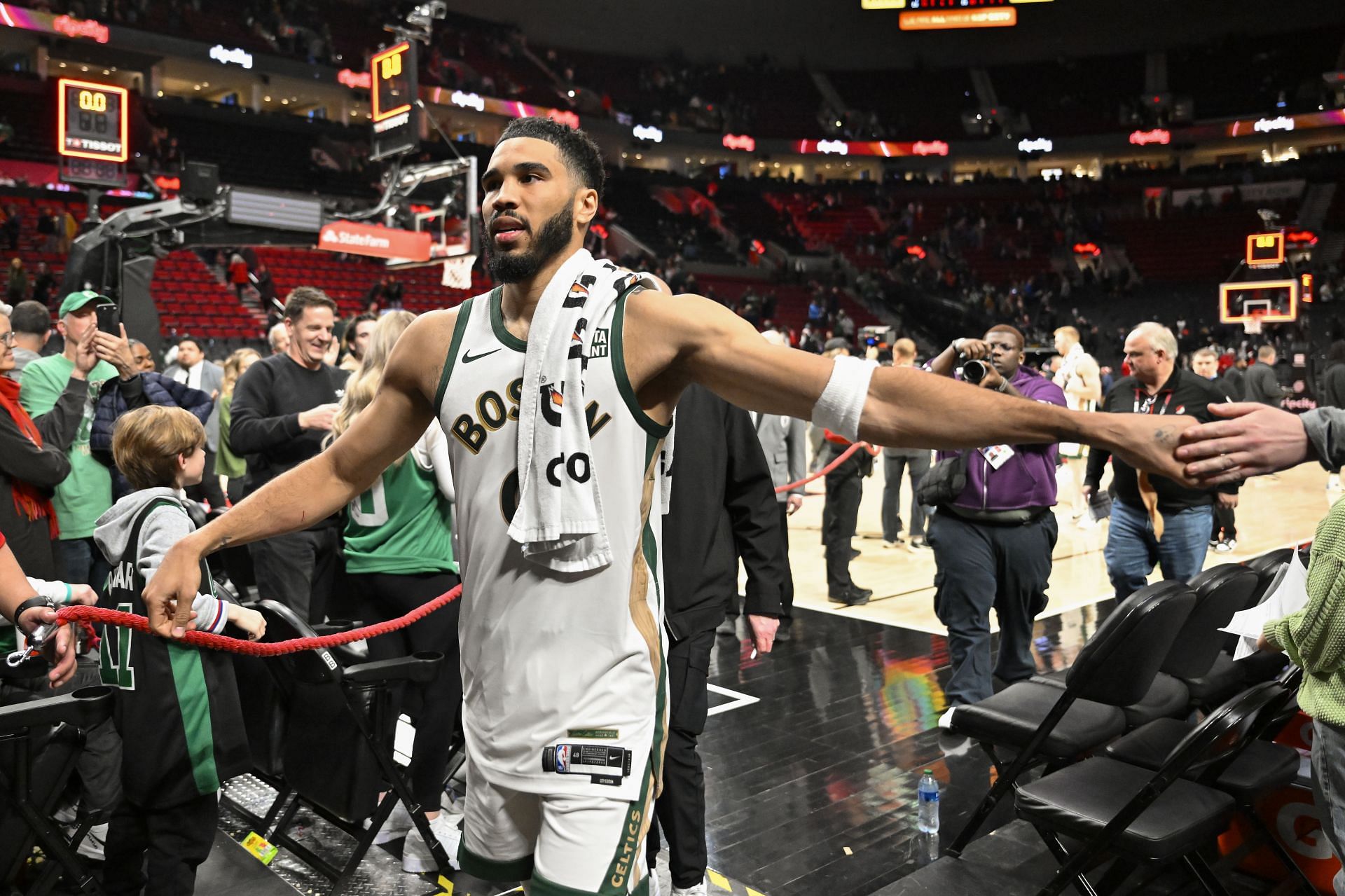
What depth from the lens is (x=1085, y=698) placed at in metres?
3.49

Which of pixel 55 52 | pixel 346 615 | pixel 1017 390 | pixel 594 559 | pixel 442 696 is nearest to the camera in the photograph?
pixel 594 559

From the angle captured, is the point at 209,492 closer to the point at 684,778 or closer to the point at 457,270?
the point at 684,778

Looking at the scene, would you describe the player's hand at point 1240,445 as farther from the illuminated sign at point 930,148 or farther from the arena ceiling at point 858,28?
the illuminated sign at point 930,148

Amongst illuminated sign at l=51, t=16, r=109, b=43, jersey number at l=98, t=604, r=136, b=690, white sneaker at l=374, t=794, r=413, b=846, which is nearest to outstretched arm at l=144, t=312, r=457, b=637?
jersey number at l=98, t=604, r=136, b=690

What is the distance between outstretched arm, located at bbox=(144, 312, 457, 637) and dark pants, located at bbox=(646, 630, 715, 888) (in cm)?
127

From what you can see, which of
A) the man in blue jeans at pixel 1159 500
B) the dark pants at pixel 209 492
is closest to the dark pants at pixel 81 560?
the dark pants at pixel 209 492

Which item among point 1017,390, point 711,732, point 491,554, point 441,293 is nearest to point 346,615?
point 711,732

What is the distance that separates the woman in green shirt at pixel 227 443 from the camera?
20.4 feet

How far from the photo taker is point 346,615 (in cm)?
445

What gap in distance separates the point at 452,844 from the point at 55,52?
1129 inches

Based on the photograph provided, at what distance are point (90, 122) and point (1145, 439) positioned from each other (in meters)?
13.2

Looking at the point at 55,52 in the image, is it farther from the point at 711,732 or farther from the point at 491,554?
the point at 491,554

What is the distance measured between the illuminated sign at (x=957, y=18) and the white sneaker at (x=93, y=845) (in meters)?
29.8

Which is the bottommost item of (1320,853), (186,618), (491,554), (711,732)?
(711,732)
